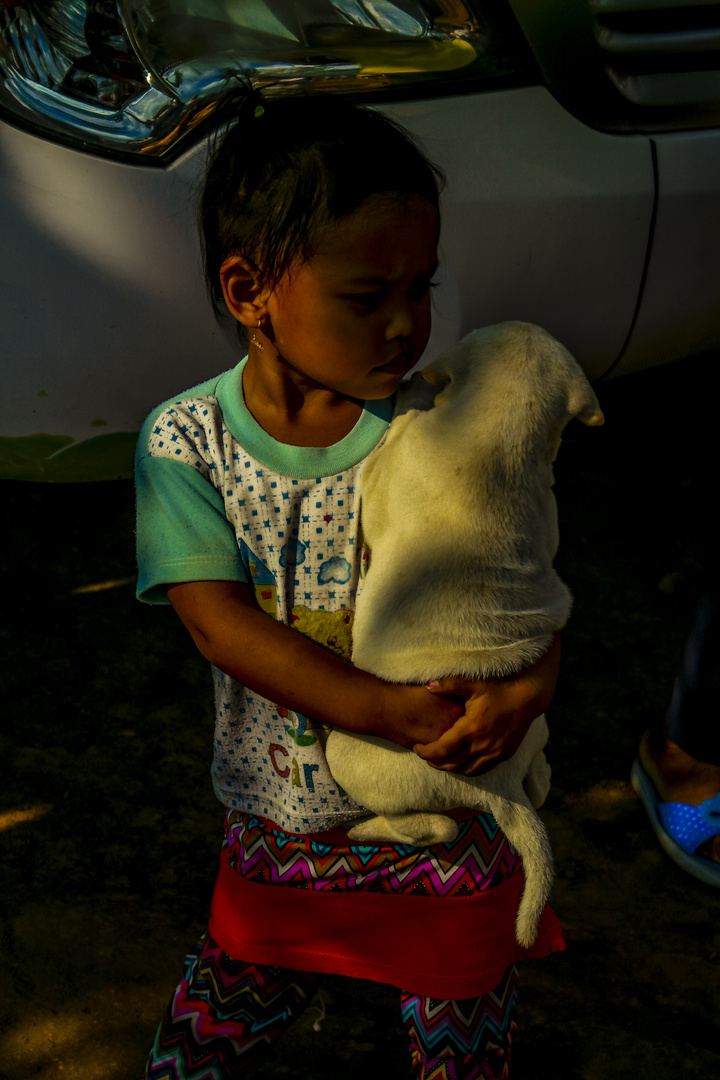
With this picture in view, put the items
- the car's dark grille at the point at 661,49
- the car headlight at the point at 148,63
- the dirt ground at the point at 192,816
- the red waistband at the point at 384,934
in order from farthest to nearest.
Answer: the car's dark grille at the point at 661,49
the dirt ground at the point at 192,816
the car headlight at the point at 148,63
the red waistband at the point at 384,934

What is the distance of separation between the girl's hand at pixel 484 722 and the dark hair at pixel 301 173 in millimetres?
645

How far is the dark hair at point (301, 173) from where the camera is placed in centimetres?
123

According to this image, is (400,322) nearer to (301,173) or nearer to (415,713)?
(301,173)

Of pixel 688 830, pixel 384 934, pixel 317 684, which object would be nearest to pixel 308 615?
pixel 317 684

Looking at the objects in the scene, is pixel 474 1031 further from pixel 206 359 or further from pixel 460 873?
pixel 206 359

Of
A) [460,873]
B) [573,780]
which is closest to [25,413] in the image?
[460,873]

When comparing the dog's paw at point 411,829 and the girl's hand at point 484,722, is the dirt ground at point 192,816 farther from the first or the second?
the girl's hand at point 484,722

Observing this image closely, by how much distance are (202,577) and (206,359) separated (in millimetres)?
987

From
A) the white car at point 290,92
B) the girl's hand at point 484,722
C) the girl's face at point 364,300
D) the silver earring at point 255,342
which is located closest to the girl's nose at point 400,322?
the girl's face at point 364,300

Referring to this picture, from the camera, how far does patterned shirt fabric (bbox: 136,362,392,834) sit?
1.38 metres

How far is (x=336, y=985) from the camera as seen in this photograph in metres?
2.29

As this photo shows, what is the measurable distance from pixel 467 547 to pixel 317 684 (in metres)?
0.29

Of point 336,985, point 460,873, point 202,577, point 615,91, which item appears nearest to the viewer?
point 202,577

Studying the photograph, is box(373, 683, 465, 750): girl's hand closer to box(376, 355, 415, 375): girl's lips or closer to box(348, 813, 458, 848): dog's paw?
box(348, 813, 458, 848): dog's paw
